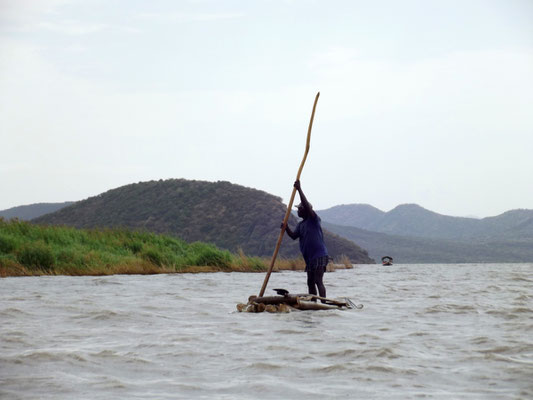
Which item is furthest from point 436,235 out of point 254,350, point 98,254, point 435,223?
point 254,350

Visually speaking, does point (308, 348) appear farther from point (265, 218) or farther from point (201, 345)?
point (265, 218)

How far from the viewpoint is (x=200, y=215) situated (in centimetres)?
7138

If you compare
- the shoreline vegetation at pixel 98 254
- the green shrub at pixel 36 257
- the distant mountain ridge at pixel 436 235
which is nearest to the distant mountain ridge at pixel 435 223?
the distant mountain ridge at pixel 436 235

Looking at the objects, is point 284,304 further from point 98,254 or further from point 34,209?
point 34,209

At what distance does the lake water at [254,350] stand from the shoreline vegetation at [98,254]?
683 cm

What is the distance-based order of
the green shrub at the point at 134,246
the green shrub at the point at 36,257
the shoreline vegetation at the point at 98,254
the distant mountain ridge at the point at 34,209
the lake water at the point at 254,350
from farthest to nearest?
the distant mountain ridge at the point at 34,209 → the green shrub at the point at 134,246 → the shoreline vegetation at the point at 98,254 → the green shrub at the point at 36,257 → the lake water at the point at 254,350

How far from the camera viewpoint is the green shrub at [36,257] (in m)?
22.5

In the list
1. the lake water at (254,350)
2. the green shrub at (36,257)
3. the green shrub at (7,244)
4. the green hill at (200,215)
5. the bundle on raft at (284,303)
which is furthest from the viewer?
the green hill at (200,215)

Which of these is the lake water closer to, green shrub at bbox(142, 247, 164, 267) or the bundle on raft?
the bundle on raft

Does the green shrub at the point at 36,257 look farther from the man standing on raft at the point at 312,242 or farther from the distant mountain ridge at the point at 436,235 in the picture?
the distant mountain ridge at the point at 436,235

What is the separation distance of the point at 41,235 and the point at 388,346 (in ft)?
61.9

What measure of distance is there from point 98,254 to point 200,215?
152ft

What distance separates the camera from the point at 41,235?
25.5 meters

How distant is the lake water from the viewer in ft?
21.8
